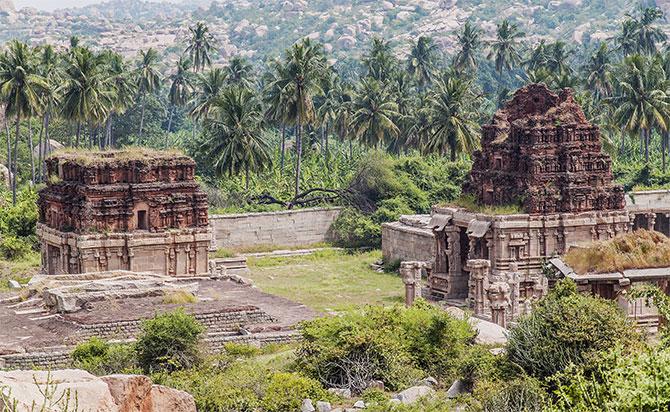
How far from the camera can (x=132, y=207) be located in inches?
2010

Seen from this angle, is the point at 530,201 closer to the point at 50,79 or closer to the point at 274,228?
the point at 274,228

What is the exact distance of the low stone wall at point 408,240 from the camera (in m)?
58.1

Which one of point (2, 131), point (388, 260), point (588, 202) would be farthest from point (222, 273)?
point (2, 131)

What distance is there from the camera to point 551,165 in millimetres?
51594

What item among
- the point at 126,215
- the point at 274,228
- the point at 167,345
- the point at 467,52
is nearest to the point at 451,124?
the point at 274,228

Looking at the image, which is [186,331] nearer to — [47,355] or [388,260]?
[47,355]

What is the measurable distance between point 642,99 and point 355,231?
58.3 ft

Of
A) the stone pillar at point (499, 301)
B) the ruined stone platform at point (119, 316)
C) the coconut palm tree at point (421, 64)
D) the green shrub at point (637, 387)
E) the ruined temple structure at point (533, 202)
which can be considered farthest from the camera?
the coconut palm tree at point (421, 64)

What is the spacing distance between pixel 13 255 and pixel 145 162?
1193cm

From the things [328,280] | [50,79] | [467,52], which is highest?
[467,52]

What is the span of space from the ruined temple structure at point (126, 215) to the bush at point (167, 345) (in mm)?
16406

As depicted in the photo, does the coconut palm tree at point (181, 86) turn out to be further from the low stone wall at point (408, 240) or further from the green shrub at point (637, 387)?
the green shrub at point (637, 387)

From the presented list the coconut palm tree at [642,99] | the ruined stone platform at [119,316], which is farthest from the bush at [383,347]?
the coconut palm tree at [642,99]

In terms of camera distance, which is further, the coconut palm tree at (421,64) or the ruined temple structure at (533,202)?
the coconut palm tree at (421,64)
